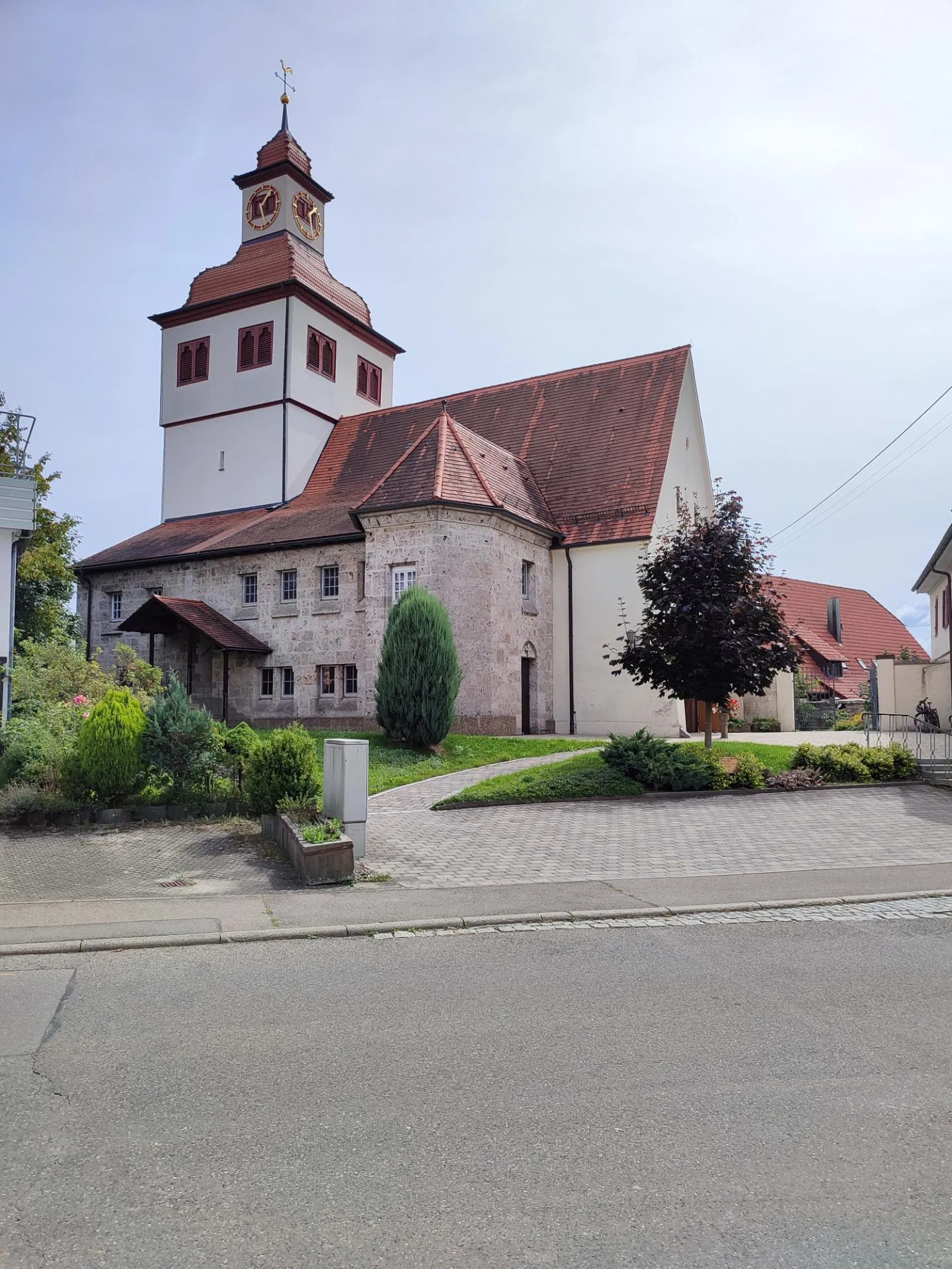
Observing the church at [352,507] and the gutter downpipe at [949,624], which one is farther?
the gutter downpipe at [949,624]

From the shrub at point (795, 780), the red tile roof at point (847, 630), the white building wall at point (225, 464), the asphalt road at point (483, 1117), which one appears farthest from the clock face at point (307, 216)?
the asphalt road at point (483, 1117)

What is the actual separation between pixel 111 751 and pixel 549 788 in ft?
23.4

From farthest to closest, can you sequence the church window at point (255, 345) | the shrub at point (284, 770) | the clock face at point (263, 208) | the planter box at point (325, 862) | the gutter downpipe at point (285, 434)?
1. the clock face at point (263, 208)
2. the church window at point (255, 345)
3. the gutter downpipe at point (285, 434)
4. the shrub at point (284, 770)
5. the planter box at point (325, 862)

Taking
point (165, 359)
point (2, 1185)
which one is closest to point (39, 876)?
point (2, 1185)

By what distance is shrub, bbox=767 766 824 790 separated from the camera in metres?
17.3

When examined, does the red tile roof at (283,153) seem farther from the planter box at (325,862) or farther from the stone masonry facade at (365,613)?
the planter box at (325,862)

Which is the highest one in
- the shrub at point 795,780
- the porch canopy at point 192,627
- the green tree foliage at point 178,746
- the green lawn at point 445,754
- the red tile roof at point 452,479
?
the red tile roof at point 452,479

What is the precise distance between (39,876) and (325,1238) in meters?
8.13

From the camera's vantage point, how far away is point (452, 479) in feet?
91.5

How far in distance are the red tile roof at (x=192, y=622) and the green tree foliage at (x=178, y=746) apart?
1715 cm

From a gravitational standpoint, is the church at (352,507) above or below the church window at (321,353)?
below

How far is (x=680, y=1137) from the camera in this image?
13.2 ft

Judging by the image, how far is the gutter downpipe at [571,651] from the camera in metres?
30.0

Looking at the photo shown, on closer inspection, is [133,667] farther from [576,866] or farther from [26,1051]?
[26,1051]
